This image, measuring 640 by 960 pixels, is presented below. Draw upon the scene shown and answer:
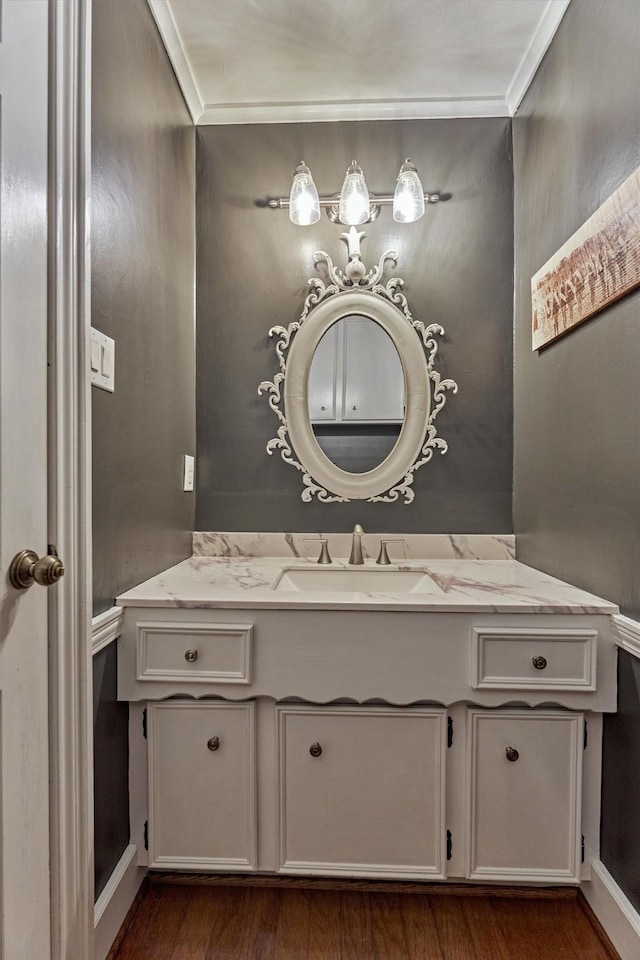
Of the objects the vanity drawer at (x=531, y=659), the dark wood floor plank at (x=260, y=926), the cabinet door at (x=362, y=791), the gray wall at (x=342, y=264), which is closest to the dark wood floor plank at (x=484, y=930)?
the cabinet door at (x=362, y=791)

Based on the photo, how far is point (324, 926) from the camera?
1266 millimetres

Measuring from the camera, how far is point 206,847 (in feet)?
4.34

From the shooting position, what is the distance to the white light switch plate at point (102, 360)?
1.14 m

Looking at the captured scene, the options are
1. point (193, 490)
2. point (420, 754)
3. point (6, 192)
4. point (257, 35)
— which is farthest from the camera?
point (193, 490)

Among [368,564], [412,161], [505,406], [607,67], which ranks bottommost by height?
[368,564]

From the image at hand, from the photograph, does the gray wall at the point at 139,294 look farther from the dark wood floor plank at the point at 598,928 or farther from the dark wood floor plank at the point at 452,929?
the dark wood floor plank at the point at 598,928

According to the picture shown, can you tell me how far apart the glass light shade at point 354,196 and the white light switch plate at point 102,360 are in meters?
0.96

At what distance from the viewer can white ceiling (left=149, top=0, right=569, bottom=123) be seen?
5.05ft

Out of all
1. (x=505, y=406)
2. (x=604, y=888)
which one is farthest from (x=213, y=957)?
(x=505, y=406)

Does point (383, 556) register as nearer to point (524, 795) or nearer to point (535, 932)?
point (524, 795)

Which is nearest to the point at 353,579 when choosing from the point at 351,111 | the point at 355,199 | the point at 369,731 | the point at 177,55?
the point at 369,731

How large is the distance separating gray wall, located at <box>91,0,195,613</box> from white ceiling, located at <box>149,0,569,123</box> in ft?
0.45

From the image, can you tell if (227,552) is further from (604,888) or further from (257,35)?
(257,35)

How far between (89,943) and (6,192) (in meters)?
1.38
